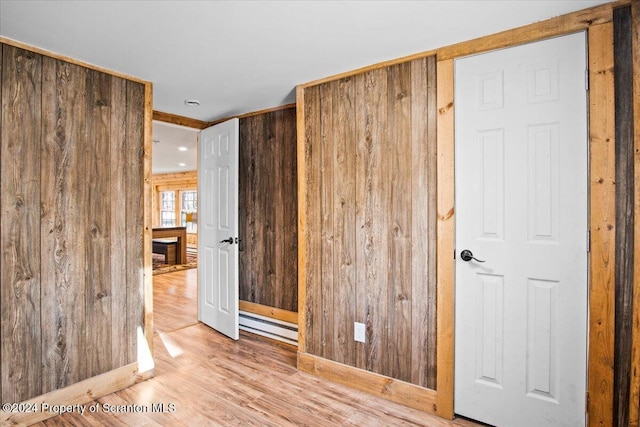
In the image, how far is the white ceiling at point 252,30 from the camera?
1669 mm

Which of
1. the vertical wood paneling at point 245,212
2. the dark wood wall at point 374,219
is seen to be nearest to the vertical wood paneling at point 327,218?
the dark wood wall at point 374,219

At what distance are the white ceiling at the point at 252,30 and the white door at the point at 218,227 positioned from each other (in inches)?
38.4

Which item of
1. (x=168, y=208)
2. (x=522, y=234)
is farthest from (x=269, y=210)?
(x=168, y=208)

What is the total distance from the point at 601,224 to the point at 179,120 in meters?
3.76

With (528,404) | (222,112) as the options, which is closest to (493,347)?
(528,404)

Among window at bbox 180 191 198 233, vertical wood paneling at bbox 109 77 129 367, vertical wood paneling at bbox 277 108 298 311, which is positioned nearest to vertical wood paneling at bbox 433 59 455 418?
vertical wood paneling at bbox 277 108 298 311

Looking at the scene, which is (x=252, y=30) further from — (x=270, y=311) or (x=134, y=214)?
(x=270, y=311)

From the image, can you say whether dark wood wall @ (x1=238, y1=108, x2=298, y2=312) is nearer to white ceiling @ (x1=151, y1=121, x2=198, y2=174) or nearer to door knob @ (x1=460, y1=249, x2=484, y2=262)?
white ceiling @ (x1=151, y1=121, x2=198, y2=174)

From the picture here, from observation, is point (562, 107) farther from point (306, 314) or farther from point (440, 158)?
point (306, 314)

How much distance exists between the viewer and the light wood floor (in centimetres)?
206

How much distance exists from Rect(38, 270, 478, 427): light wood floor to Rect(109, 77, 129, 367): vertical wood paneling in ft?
1.26

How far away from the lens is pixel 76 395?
7.25 feet

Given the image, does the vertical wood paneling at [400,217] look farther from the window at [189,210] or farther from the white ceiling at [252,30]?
the window at [189,210]

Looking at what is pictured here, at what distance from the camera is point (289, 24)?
1.83 metres
